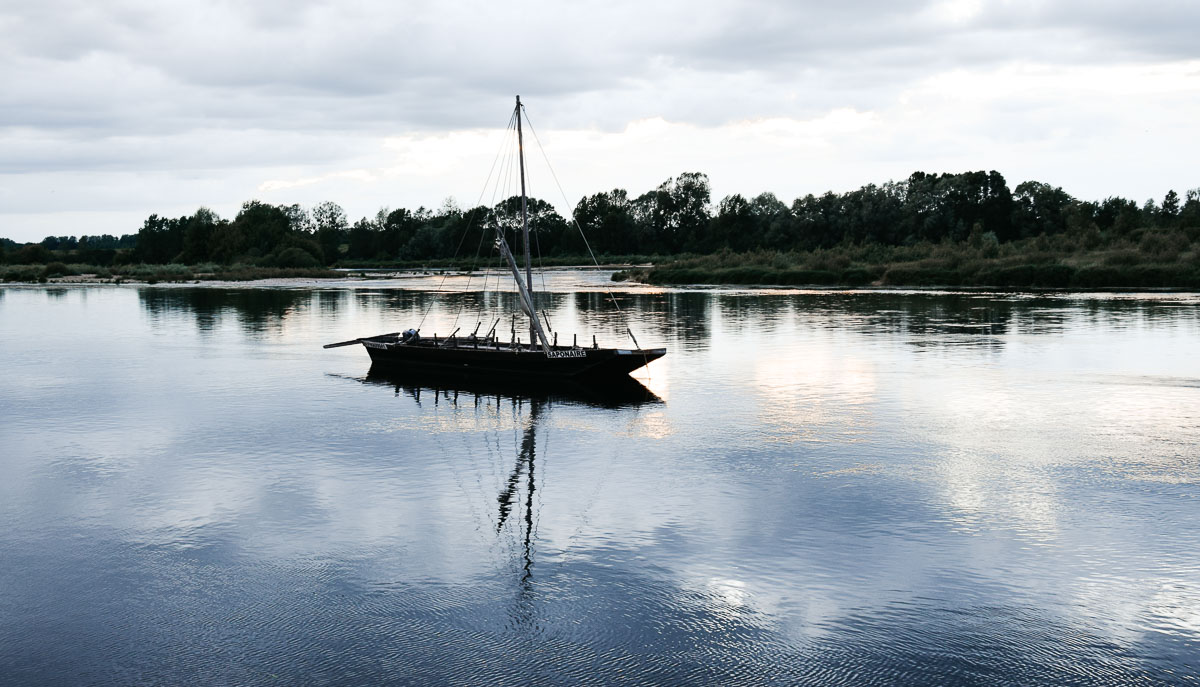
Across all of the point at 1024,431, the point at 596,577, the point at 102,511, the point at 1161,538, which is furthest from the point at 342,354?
the point at 1161,538

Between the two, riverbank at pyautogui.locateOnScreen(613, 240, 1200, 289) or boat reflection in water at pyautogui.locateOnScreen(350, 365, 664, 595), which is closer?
boat reflection in water at pyautogui.locateOnScreen(350, 365, 664, 595)

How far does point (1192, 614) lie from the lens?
19500 mm

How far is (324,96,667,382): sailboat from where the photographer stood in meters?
51.0

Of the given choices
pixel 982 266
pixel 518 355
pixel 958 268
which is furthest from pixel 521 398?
pixel 958 268

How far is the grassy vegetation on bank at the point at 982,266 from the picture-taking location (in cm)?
13138

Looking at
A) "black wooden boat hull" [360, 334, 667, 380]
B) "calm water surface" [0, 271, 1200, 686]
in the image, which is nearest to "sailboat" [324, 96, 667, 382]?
"black wooden boat hull" [360, 334, 667, 380]

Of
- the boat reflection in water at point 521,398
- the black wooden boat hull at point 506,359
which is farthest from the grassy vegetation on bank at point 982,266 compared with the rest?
the boat reflection in water at point 521,398

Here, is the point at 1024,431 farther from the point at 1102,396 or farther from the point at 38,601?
the point at 38,601

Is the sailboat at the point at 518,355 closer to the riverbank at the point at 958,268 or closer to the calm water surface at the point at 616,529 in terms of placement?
the calm water surface at the point at 616,529

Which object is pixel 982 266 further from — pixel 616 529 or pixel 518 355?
pixel 616 529

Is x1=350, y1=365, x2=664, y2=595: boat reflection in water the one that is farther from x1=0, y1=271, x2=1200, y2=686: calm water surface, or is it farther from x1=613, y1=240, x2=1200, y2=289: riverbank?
x1=613, y1=240, x2=1200, y2=289: riverbank

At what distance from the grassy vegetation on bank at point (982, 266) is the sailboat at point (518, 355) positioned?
99591mm

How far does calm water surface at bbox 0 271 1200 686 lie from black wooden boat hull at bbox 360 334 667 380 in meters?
2.61

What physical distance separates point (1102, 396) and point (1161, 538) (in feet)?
76.4
